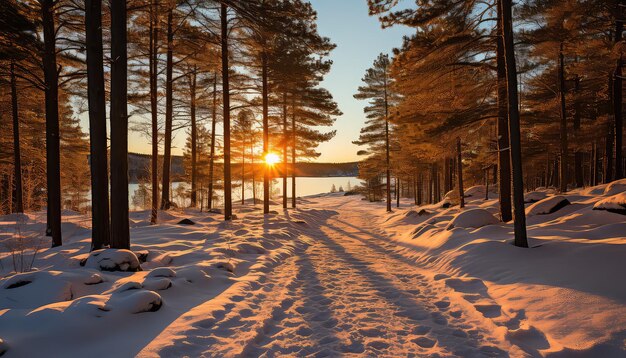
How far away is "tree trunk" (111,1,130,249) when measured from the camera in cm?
608

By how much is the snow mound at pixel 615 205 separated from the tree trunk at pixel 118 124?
1179 cm

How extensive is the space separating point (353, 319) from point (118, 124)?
17.8 ft

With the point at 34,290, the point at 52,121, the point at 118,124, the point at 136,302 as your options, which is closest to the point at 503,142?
the point at 118,124

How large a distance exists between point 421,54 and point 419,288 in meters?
6.47

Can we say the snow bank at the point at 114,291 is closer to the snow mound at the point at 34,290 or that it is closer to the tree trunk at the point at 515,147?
the snow mound at the point at 34,290

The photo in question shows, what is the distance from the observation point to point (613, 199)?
8.80 meters

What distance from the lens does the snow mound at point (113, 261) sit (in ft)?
18.0

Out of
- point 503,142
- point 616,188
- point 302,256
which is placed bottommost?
point 302,256

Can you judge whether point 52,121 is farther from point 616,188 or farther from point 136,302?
point 616,188

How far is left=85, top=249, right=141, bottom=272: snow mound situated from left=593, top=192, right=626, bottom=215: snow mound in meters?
11.4

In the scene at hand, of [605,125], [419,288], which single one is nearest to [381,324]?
[419,288]

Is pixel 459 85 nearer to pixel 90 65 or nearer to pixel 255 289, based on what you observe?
pixel 255 289

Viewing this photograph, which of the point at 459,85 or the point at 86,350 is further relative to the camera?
the point at 459,85

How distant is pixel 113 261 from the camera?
5.52 metres
